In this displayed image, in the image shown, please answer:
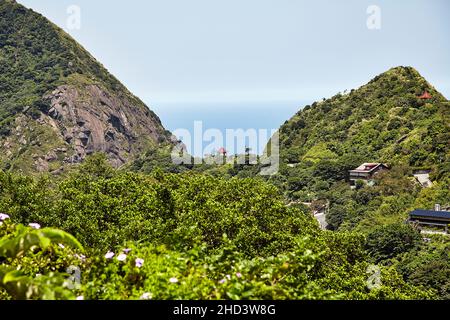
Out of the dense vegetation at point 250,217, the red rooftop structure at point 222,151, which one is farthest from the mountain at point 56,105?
the red rooftop structure at point 222,151

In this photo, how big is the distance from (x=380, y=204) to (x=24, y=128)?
9543 cm

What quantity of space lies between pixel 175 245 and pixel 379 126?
103m

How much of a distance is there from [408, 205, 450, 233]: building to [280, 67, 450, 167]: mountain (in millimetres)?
18514

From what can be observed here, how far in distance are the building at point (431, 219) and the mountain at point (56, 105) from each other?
87.2 metres

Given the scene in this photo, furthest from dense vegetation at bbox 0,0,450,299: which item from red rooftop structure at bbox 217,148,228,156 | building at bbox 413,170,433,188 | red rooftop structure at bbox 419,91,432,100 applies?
red rooftop structure at bbox 217,148,228,156

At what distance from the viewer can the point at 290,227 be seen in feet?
59.2

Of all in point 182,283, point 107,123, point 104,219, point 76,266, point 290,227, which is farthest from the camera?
point 107,123

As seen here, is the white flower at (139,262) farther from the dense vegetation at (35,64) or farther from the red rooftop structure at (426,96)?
the dense vegetation at (35,64)

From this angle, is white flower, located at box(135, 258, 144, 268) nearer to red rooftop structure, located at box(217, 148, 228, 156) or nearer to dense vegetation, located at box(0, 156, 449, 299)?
dense vegetation, located at box(0, 156, 449, 299)

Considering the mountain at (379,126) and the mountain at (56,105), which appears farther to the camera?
the mountain at (56,105)

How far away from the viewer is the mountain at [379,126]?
8438 cm

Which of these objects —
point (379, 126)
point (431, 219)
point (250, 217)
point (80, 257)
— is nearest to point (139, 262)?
point (80, 257)
